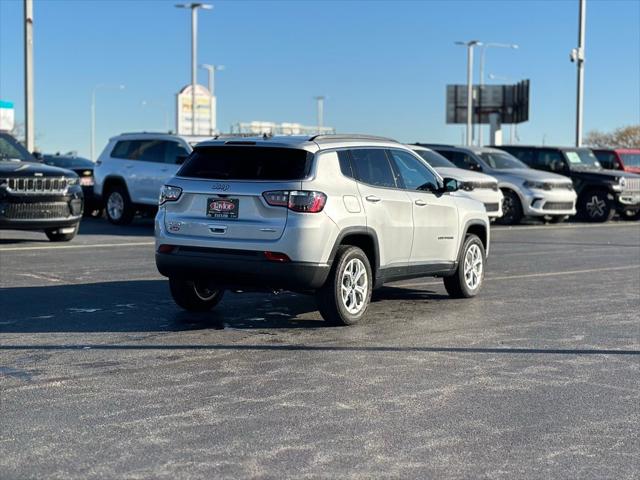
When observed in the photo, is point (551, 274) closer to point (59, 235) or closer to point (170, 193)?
point (170, 193)

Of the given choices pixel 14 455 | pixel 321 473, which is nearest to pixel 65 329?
pixel 14 455

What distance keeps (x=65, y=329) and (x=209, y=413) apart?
9.93 ft

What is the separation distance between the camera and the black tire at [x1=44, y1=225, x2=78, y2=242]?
16859 mm

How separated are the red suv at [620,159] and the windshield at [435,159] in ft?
27.6

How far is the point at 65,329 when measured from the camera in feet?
27.7

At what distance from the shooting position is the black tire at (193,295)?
30.6 ft

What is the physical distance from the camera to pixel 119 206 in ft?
70.8

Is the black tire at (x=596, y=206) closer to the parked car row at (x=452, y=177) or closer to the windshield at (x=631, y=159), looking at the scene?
the parked car row at (x=452, y=177)

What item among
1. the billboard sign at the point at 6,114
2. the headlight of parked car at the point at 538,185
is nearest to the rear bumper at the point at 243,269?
the headlight of parked car at the point at 538,185

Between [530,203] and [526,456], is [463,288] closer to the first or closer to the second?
[526,456]

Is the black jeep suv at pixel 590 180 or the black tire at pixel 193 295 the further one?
the black jeep suv at pixel 590 180

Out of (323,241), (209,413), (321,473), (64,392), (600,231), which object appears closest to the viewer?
(321,473)

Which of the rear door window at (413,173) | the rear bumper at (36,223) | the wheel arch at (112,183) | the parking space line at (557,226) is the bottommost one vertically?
A: the parking space line at (557,226)

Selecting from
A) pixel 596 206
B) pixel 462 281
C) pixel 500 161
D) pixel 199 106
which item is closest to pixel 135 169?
pixel 500 161
